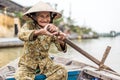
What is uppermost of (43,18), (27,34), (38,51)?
(43,18)

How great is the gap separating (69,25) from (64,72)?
34.7m

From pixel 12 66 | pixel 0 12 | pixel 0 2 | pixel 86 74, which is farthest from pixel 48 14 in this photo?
pixel 0 2

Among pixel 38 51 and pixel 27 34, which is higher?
pixel 27 34

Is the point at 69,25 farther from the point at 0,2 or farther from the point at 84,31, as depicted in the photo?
the point at 0,2

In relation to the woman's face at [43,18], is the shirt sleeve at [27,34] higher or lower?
lower

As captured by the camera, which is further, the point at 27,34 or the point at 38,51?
the point at 38,51

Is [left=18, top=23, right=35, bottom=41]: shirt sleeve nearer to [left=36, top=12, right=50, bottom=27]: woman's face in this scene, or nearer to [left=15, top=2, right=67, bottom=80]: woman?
[left=15, top=2, right=67, bottom=80]: woman

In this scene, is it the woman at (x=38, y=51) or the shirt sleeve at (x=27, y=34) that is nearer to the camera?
the shirt sleeve at (x=27, y=34)

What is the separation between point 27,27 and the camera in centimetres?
402

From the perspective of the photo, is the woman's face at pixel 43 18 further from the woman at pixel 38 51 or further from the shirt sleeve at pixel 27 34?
the shirt sleeve at pixel 27 34

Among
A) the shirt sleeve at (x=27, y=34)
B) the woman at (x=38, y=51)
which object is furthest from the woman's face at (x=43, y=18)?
the shirt sleeve at (x=27, y=34)

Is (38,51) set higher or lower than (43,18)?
lower

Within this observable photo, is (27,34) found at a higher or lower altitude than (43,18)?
lower

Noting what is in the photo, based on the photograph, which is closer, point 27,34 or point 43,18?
point 27,34
